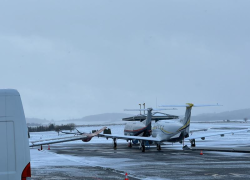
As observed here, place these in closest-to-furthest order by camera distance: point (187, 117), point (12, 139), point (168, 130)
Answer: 1. point (12, 139)
2. point (187, 117)
3. point (168, 130)

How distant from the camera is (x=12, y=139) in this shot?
7.59 meters

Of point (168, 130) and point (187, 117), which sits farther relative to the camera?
point (168, 130)

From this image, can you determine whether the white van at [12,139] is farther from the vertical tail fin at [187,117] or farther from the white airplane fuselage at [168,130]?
the white airplane fuselage at [168,130]

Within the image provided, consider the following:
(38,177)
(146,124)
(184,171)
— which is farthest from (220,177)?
(146,124)

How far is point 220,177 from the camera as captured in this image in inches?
670

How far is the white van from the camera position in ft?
24.7

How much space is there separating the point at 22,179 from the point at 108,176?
34.7 ft

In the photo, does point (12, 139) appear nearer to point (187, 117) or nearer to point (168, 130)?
point (187, 117)

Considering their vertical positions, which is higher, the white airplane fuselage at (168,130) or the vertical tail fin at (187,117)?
the vertical tail fin at (187,117)

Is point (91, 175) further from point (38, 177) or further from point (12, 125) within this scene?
point (12, 125)

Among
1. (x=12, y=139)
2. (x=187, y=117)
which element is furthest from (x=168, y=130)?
(x=12, y=139)

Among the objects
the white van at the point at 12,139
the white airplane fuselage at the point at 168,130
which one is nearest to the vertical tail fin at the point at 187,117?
the white airplane fuselage at the point at 168,130

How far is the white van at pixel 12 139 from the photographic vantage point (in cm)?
752

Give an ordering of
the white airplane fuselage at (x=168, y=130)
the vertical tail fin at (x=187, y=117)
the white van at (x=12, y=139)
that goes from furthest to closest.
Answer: the white airplane fuselage at (x=168, y=130), the vertical tail fin at (x=187, y=117), the white van at (x=12, y=139)
